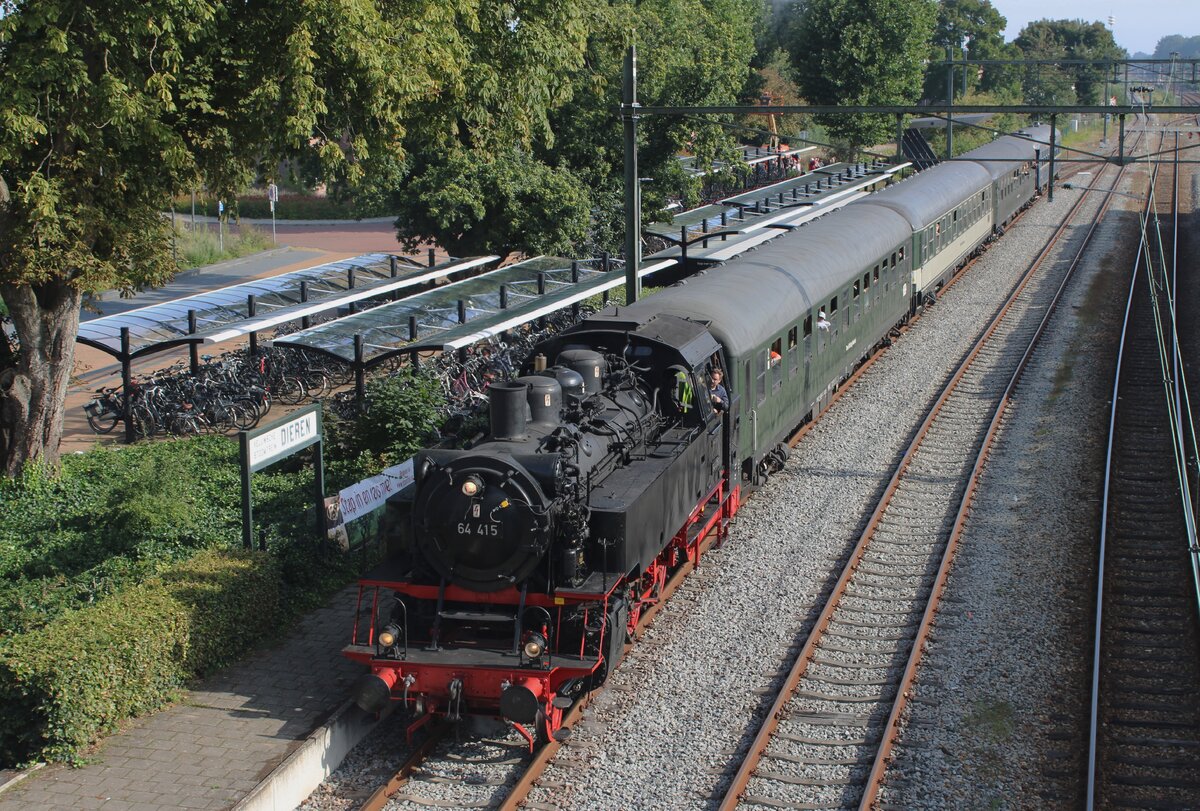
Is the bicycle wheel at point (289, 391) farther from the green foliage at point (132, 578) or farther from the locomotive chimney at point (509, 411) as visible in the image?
the locomotive chimney at point (509, 411)

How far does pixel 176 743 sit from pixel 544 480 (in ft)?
12.0

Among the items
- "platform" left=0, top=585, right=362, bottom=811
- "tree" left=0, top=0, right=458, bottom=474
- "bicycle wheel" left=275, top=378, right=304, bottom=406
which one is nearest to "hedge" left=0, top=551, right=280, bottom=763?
"platform" left=0, top=585, right=362, bottom=811

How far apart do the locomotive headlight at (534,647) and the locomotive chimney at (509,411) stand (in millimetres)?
1816

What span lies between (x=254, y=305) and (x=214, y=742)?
13.7m

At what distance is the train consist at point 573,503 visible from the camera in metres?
9.69

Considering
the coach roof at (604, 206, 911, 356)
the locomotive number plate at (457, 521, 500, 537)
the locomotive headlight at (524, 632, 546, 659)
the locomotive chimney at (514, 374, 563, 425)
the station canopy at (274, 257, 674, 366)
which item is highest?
the coach roof at (604, 206, 911, 356)

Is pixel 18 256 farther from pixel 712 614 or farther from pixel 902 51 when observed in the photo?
pixel 902 51

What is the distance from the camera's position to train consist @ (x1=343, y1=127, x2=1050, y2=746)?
9.69m

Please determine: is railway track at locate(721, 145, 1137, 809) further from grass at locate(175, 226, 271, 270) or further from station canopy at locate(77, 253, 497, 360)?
grass at locate(175, 226, 271, 270)

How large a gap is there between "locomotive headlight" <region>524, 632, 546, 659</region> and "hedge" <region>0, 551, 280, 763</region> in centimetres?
319

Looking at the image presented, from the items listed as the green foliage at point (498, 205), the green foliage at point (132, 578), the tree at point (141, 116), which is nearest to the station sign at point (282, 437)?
the green foliage at point (132, 578)

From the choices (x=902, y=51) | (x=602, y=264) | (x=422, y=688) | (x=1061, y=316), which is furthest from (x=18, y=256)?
(x=902, y=51)

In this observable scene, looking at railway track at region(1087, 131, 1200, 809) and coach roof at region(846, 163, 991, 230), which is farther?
coach roof at region(846, 163, 991, 230)

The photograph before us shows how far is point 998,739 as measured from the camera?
984cm
